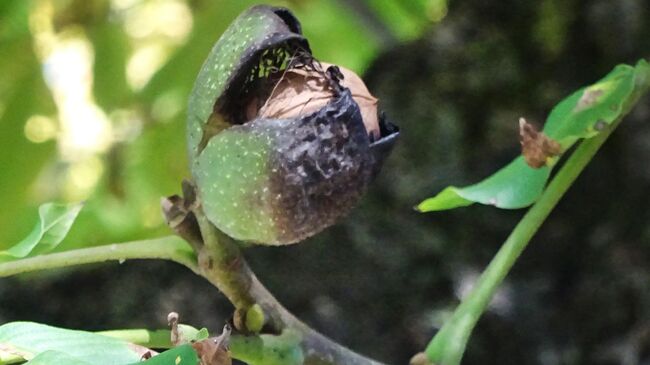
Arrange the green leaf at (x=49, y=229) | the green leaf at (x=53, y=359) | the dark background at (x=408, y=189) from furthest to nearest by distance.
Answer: the dark background at (x=408, y=189) < the green leaf at (x=49, y=229) < the green leaf at (x=53, y=359)

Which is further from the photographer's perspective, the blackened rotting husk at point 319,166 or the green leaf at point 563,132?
the green leaf at point 563,132

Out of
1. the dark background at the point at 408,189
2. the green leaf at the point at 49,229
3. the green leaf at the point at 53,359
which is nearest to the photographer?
the green leaf at the point at 53,359

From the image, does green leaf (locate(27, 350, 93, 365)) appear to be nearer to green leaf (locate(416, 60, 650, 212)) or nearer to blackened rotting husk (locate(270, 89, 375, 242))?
blackened rotting husk (locate(270, 89, 375, 242))

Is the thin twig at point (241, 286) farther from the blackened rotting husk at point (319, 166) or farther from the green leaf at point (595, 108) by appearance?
the green leaf at point (595, 108)

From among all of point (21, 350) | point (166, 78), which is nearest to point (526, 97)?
point (166, 78)

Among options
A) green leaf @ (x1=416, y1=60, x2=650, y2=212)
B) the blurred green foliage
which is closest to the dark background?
the blurred green foliage

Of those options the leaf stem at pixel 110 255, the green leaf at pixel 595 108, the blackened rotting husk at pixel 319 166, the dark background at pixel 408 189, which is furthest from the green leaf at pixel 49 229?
the dark background at pixel 408 189

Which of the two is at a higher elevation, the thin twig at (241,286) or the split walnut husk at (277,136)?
the split walnut husk at (277,136)
